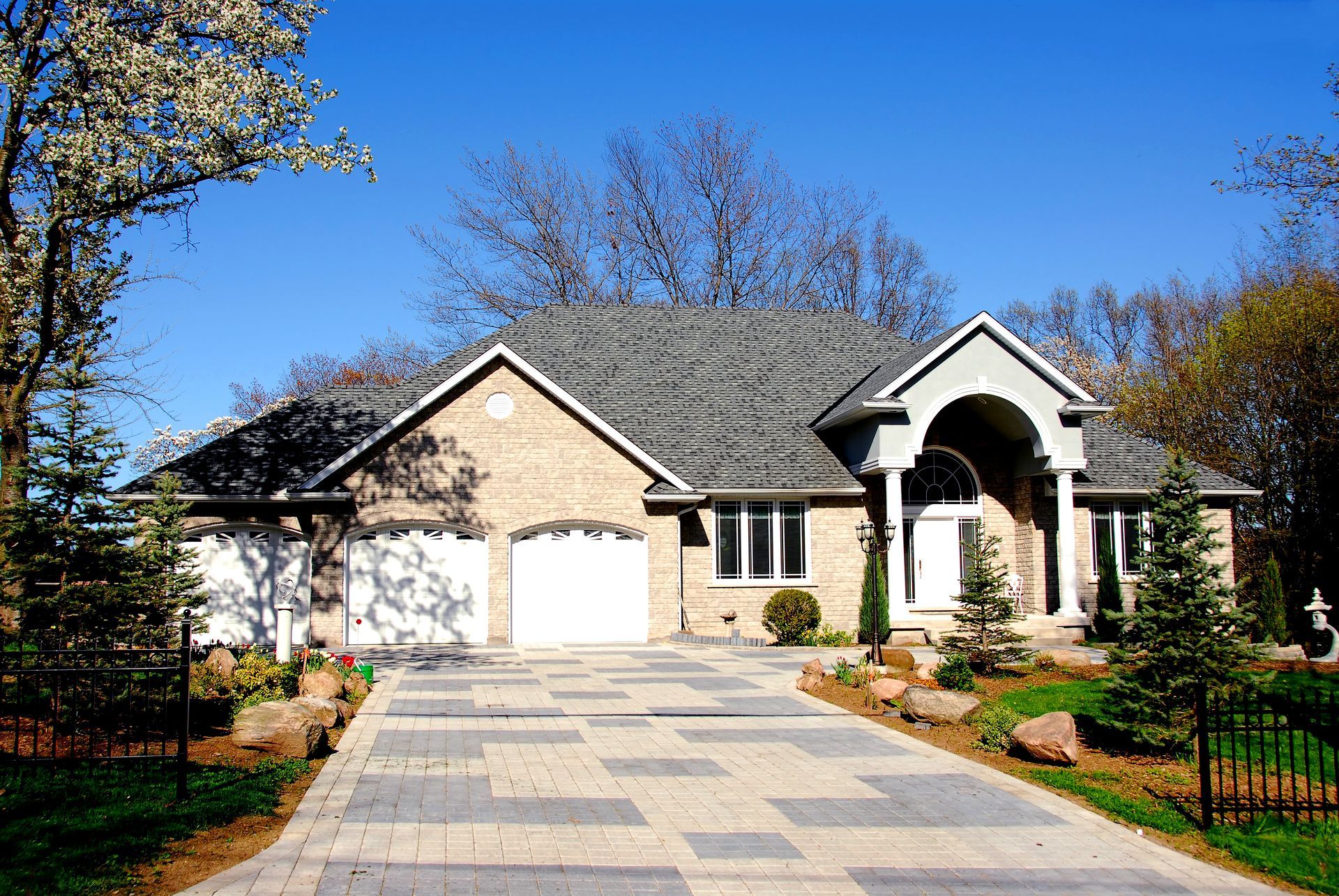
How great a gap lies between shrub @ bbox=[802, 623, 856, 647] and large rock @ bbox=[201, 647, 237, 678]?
1273cm

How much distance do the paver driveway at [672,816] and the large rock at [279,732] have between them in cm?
37

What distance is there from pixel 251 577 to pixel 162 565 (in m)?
7.90

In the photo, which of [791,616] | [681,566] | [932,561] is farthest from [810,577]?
[932,561]

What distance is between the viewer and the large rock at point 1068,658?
55.0ft

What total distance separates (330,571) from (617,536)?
5.83m

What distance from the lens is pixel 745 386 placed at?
26312 mm

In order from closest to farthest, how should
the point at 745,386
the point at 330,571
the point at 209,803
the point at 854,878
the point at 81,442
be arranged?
1. the point at 854,878
2. the point at 209,803
3. the point at 81,442
4. the point at 330,571
5. the point at 745,386

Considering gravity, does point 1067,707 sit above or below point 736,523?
below

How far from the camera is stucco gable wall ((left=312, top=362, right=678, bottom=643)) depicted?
66.0ft

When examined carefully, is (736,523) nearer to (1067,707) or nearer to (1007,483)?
(1007,483)

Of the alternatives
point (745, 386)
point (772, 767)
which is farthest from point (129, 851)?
point (745, 386)

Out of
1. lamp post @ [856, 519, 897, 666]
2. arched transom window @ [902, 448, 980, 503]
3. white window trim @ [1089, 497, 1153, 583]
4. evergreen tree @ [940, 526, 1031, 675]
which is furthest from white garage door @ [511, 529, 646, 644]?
white window trim @ [1089, 497, 1153, 583]

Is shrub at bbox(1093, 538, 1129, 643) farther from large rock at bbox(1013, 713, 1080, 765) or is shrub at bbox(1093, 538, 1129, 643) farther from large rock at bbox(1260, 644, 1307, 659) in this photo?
large rock at bbox(1013, 713, 1080, 765)

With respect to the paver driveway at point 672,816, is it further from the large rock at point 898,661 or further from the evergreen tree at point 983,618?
the evergreen tree at point 983,618
